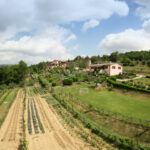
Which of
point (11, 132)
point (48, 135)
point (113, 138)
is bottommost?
point (11, 132)

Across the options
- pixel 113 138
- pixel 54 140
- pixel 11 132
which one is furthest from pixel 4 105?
pixel 113 138

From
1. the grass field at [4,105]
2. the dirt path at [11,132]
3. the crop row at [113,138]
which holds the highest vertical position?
the crop row at [113,138]

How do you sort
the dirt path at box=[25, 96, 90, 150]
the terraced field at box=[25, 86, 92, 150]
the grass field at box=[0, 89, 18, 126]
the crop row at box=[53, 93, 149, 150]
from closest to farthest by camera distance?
the crop row at box=[53, 93, 149, 150], the dirt path at box=[25, 96, 90, 150], the terraced field at box=[25, 86, 92, 150], the grass field at box=[0, 89, 18, 126]

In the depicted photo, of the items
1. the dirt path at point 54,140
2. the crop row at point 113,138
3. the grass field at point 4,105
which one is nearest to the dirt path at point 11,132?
the grass field at point 4,105

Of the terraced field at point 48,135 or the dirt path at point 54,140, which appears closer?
the dirt path at point 54,140

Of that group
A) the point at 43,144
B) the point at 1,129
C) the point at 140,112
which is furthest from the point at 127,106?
the point at 1,129

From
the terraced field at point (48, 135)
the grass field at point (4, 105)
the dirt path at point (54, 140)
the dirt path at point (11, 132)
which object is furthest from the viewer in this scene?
the grass field at point (4, 105)

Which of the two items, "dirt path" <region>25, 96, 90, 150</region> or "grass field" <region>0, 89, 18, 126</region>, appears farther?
"grass field" <region>0, 89, 18, 126</region>

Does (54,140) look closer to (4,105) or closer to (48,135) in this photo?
(48,135)

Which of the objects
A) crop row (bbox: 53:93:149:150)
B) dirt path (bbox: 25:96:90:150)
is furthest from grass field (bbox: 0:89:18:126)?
crop row (bbox: 53:93:149:150)

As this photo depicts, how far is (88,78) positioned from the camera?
39.6 metres

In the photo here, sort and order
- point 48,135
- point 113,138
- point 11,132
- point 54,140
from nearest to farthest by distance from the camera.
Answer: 1. point 113,138
2. point 54,140
3. point 48,135
4. point 11,132

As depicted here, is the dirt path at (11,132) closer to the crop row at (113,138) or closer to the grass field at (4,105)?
the grass field at (4,105)

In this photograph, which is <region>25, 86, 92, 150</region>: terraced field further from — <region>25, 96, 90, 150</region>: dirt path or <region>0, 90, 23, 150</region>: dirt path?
<region>0, 90, 23, 150</region>: dirt path
